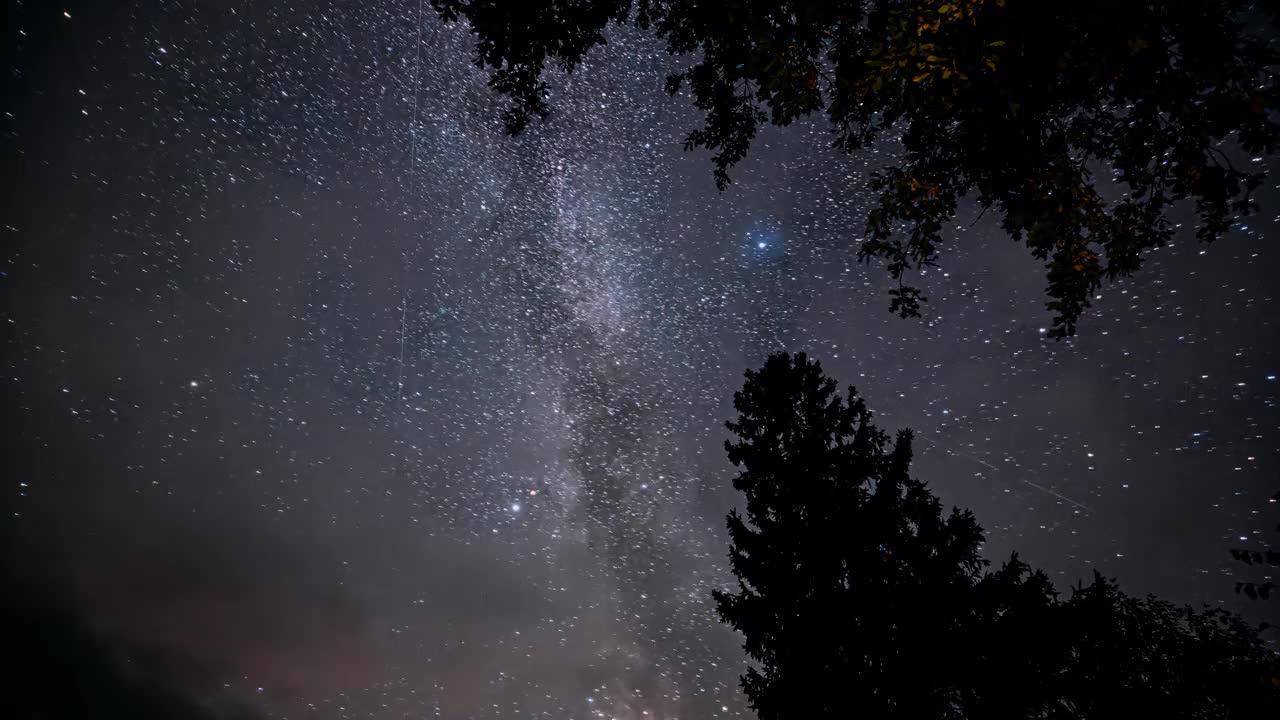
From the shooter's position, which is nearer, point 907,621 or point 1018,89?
point 1018,89

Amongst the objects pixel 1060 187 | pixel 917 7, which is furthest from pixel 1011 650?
pixel 917 7

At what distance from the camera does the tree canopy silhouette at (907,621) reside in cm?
666

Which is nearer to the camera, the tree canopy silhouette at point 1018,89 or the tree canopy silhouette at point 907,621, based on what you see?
the tree canopy silhouette at point 1018,89

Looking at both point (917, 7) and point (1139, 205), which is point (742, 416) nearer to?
point (1139, 205)

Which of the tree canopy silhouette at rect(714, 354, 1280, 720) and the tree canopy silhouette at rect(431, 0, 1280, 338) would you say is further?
the tree canopy silhouette at rect(714, 354, 1280, 720)

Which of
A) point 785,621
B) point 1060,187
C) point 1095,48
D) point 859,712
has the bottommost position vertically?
point 859,712

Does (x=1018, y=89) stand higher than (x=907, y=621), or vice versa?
(x=1018, y=89)

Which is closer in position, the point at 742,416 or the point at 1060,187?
the point at 1060,187

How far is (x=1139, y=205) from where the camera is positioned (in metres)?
3.74

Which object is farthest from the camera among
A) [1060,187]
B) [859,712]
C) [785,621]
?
[785,621]

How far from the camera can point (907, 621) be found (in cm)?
688

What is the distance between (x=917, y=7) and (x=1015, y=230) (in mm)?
2460

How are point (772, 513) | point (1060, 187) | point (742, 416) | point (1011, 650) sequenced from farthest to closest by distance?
1. point (742, 416)
2. point (772, 513)
3. point (1011, 650)
4. point (1060, 187)

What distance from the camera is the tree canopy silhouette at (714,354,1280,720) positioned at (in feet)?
21.9
